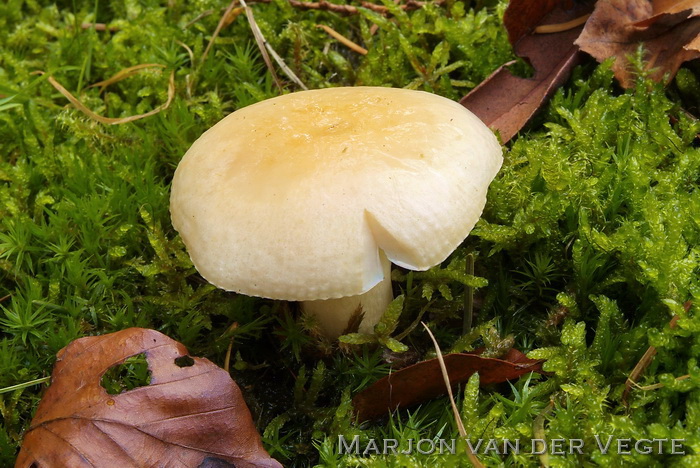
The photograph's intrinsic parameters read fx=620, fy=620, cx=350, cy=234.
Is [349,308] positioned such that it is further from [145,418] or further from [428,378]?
[145,418]

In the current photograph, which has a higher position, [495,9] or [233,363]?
[495,9]

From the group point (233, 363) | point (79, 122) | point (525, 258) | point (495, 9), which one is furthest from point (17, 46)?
point (525, 258)

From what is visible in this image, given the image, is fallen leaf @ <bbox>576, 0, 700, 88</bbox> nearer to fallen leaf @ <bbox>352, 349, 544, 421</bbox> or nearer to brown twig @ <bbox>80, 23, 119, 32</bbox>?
fallen leaf @ <bbox>352, 349, 544, 421</bbox>

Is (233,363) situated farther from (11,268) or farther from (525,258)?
(525,258)

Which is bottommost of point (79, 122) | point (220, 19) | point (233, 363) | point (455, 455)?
point (233, 363)

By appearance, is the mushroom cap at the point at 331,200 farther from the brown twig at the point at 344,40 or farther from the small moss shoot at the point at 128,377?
the brown twig at the point at 344,40
